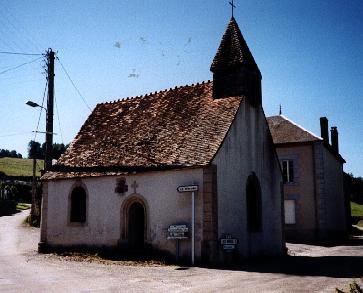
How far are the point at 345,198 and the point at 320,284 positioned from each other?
28001 mm

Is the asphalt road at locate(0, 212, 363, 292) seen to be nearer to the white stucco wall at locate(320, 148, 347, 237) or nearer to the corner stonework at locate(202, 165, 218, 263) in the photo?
the corner stonework at locate(202, 165, 218, 263)

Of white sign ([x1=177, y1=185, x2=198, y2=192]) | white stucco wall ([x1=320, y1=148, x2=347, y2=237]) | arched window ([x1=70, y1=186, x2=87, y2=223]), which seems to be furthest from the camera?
white stucco wall ([x1=320, y1=148, x2=347, y2=237])

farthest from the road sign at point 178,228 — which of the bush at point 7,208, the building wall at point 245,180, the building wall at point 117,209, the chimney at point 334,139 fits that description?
the bush at point 7,208

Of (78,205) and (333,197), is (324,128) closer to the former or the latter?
(333,197)

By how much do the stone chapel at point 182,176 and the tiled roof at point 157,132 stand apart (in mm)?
62

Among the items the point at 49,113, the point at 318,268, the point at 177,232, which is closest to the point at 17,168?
the point at 49,113

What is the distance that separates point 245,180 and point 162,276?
739 centimetres

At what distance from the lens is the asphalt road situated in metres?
9.47

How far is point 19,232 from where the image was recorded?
77.6 ft

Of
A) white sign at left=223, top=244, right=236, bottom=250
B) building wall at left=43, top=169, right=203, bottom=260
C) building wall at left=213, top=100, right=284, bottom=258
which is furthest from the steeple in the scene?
white sign at left=223, top=244, right=236, bottom=250

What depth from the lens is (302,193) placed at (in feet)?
91.7

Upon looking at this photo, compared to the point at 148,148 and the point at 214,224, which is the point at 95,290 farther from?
the point at 148,148

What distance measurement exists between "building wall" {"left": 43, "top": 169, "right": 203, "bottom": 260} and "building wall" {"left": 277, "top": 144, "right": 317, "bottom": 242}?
47.7 ft

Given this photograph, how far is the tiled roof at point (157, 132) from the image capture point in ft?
53.5
